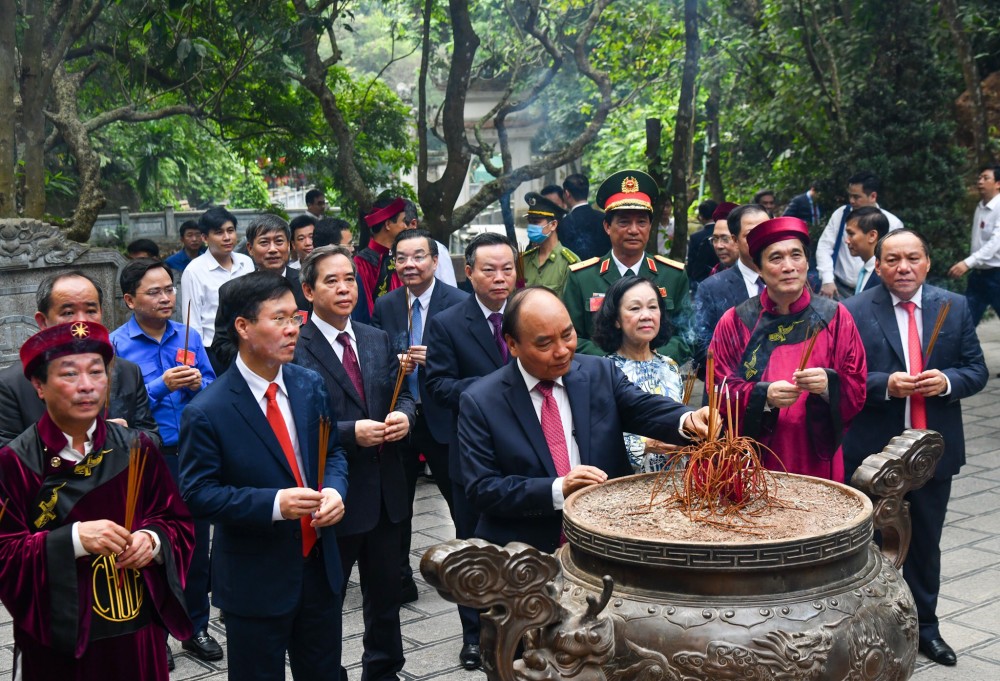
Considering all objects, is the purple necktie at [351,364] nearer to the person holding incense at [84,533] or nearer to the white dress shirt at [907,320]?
the person holding incense at [84,533]

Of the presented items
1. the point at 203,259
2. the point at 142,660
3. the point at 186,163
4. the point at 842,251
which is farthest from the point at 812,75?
the point at 186,163

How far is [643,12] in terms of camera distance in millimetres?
12367

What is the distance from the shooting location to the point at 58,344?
3.02m

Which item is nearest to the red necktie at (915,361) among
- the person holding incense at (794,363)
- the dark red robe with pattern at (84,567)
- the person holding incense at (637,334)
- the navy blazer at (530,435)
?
the person holding incense at (794,363)

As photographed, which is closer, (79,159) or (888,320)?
(888,320)

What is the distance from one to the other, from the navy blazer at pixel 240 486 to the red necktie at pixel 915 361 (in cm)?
247

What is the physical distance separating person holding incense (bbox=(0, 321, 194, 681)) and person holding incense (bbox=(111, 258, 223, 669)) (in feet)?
4.49

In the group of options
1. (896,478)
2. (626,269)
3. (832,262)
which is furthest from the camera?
(832,262)

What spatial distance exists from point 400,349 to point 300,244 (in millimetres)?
2452

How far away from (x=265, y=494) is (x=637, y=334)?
5.10ft

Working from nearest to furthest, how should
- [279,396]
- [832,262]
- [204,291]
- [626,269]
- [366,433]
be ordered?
[279,396], [366,433], [626,269], [204,291], [832,262]

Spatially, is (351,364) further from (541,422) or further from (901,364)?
(901,364)

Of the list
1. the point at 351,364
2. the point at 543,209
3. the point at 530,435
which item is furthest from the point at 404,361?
the point at 543,209

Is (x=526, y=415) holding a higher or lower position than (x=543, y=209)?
lower
